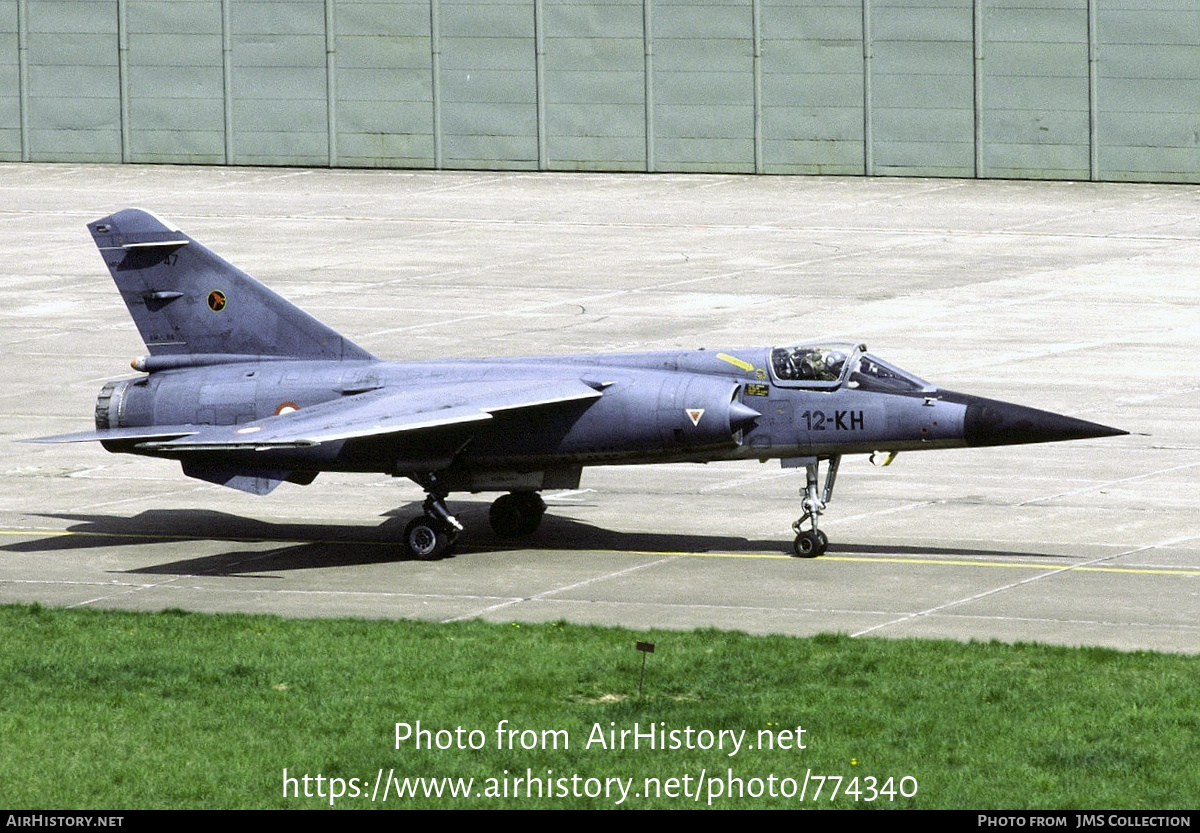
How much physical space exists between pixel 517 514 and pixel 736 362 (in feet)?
11.5

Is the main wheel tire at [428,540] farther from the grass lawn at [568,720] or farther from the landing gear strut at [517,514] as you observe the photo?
the grass lawn at [568,720]

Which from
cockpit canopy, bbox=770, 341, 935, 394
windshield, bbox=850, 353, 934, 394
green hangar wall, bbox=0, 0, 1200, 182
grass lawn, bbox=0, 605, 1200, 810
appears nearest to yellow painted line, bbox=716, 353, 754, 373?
cockpit canopy, bbox=770, 341, 935, 394

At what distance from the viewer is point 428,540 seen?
2305 centimetres

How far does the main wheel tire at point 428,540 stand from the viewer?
2305cm

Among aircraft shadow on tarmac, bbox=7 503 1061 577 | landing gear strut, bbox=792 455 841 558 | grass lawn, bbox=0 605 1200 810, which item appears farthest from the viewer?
aircraft shadow on tarmac, bbox=7 503 1061 577

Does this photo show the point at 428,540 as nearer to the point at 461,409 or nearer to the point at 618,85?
the point at 461,409

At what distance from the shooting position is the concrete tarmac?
2114 centimetres

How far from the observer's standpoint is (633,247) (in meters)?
48.7

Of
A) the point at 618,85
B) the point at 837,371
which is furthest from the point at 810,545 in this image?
the point at 618,85

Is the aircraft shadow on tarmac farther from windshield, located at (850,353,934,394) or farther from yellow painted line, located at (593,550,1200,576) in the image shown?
windshield, located at (850,353,934,394)

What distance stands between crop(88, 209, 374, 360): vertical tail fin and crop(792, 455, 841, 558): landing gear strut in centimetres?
585

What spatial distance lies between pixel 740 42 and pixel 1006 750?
1766 inches

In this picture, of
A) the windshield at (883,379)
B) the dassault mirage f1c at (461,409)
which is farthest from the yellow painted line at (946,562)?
the windshield at (883,379)
